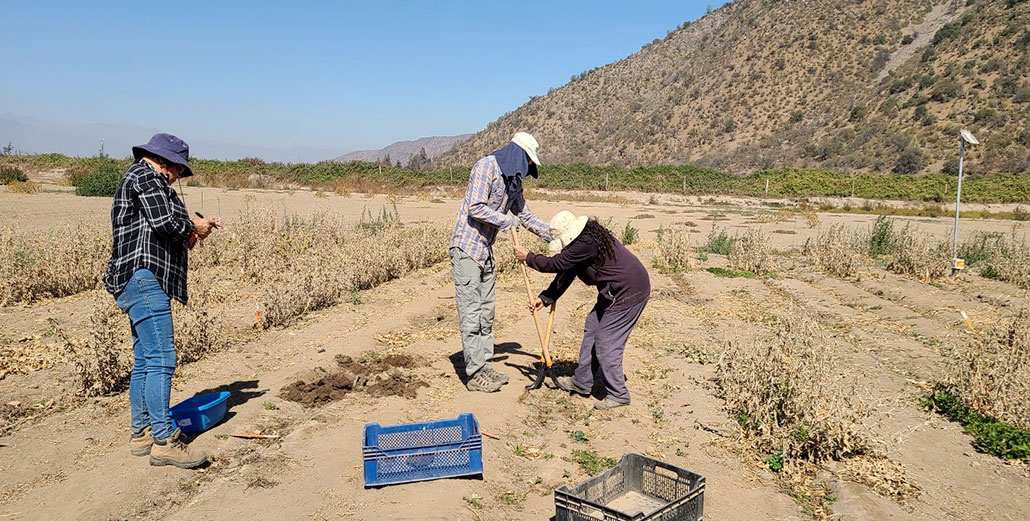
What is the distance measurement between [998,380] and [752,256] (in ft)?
23.4

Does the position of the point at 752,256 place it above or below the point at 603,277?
below

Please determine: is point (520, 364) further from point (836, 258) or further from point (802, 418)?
point (836, 258)

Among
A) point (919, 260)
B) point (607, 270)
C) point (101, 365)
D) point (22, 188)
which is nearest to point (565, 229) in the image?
point (607, 270)

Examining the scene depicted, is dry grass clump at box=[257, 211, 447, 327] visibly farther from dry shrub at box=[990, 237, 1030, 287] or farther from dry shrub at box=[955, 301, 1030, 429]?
dry shrub at box=[990, 237, 1030, 287]

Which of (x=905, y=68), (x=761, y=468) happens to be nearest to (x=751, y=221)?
(x=761, y=468)

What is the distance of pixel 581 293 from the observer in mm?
10789

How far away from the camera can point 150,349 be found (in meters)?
4.39

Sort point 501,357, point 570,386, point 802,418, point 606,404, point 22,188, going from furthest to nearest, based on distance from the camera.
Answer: point 22,188 < point 501,357 < point 570,386 < point 606,404 < point 802,418

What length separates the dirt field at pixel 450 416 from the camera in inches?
166

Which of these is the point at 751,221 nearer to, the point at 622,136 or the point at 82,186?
the point at 82,186

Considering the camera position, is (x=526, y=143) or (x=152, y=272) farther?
(x=526, y=143)

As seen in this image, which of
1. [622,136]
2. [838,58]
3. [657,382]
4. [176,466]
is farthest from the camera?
[622,136]

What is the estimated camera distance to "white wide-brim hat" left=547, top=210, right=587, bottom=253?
5535 millimetres

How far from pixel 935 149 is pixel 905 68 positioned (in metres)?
12.2
